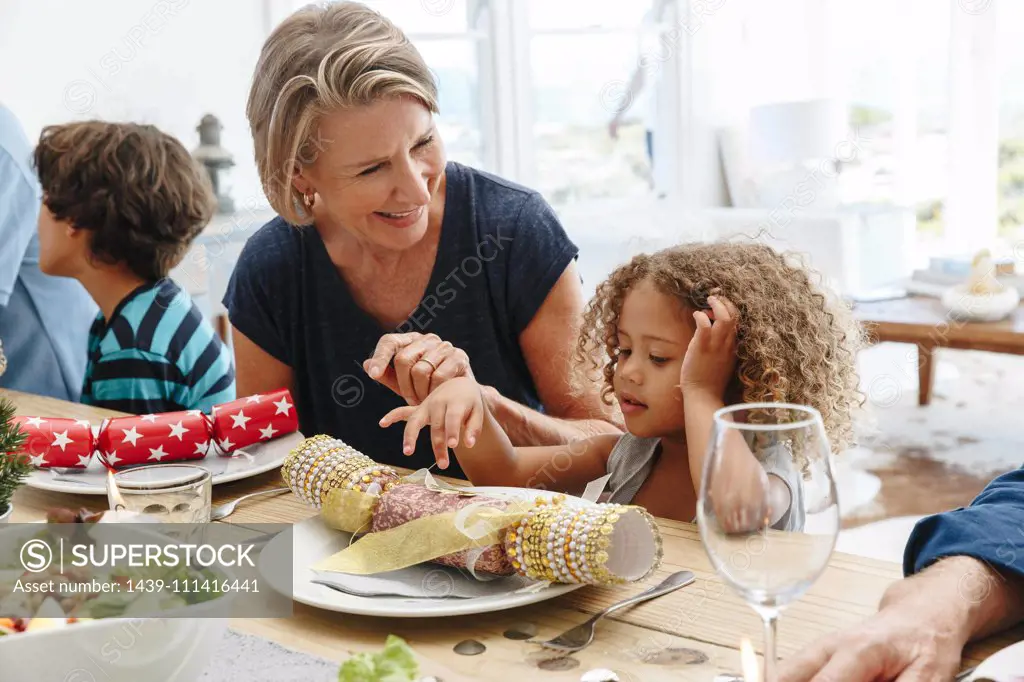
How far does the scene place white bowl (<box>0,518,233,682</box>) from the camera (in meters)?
0.65

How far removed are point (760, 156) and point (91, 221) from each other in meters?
3.97

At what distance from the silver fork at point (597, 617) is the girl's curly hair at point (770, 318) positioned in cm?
33

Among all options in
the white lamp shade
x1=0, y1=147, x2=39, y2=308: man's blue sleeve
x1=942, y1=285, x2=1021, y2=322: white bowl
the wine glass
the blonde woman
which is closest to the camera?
the wine glass

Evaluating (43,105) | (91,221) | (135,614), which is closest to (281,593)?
(135,614)

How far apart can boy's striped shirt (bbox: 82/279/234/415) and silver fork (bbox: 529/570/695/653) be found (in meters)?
1.14

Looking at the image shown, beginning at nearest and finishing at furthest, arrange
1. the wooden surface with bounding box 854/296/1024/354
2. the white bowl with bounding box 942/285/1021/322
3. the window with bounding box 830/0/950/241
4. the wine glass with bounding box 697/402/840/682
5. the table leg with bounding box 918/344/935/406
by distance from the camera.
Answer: the wine glass with bounding box 697/402/840/682, the wooden surface with bounding box 854/296/1024/354, the white bowl with bounding box 942/285/1021/322, the table leg with bounding box 918/344/935/406, the window with bounding box 830/0/950/241

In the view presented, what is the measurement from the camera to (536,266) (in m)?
1.57

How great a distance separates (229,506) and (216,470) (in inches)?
4.2

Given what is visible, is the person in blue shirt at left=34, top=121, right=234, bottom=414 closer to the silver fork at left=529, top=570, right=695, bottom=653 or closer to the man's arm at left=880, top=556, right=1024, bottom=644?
the silver fork at left=529, top=570, right=695, bottom=653

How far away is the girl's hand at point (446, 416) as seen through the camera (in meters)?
1.10

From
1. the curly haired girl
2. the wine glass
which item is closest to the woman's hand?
the curly haired girl

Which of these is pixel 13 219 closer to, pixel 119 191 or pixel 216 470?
pixel 119 191

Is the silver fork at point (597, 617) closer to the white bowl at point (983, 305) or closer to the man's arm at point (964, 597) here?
the man's arm at point (964, 597)

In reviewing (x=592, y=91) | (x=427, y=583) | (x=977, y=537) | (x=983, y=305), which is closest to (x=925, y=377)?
(x=983, y=305)
